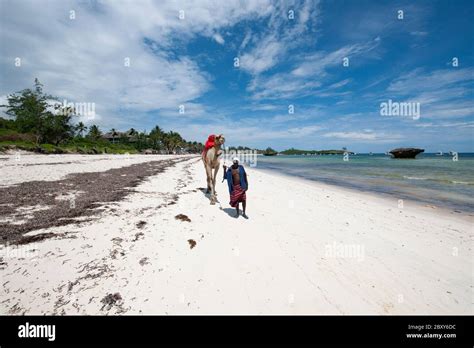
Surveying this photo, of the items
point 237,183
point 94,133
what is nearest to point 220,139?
point 237,183

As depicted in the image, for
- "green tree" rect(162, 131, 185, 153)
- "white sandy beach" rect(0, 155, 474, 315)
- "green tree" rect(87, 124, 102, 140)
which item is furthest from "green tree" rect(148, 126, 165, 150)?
"white sandy beach" rect(0, 155, 474, 315)

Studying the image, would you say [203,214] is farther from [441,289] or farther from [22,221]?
[441,289]

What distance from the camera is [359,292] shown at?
3.34 m

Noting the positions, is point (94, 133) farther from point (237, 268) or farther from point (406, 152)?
point (406, 152)

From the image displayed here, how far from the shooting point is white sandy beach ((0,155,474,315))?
2.96 meters

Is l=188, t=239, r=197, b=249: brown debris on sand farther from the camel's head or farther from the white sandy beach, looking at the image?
the camel's head

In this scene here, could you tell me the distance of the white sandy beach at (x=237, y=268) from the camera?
2.96 metres

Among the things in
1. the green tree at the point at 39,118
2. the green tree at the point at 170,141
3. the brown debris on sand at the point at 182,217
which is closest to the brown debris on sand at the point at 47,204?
the brown debris on sand at the point at 182,217

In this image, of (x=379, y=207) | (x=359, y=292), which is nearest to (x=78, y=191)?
(x=359, y=292)

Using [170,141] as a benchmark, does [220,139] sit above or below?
below

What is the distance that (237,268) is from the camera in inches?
153

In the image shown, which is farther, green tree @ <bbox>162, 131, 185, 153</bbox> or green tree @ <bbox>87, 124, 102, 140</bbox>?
green tree @ <bbox>162, 131, 185, 153</bbox>

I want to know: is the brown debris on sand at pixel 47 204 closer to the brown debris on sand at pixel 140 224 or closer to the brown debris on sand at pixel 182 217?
the brown debris on sand at pixel 140 224
